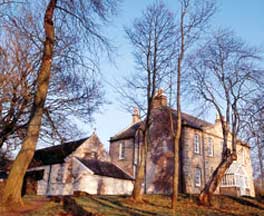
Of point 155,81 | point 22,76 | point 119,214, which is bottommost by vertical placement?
point 119,214

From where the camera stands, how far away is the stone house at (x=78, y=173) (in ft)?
101

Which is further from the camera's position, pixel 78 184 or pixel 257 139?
→ pixel 78 184

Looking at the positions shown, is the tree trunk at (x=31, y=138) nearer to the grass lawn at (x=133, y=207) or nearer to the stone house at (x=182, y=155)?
the grass lawn at (x=133, y=207)

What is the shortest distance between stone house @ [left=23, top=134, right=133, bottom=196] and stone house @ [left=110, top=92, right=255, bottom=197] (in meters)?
2.64

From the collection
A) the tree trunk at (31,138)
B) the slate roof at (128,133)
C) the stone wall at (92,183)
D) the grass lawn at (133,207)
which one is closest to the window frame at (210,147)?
the slate roof at (128,133)

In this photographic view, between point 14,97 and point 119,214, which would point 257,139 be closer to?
point 119,214

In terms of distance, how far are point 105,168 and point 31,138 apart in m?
22.4

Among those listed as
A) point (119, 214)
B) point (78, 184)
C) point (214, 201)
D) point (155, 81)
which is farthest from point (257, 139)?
point (78, 184)

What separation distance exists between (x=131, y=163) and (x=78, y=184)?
310 inches

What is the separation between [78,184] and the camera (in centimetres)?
3070

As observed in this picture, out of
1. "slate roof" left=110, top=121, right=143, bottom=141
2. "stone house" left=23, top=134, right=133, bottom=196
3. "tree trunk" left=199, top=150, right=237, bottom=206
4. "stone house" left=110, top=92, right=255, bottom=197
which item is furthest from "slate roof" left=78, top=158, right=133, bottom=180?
"tree trunk" left=199, top=150, right=237, bottom=206

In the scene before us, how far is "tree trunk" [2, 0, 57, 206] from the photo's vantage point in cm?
1109

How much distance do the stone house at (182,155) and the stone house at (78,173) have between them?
104 inches

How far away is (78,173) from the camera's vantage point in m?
31.2
